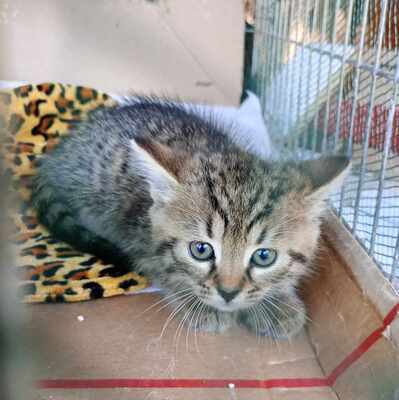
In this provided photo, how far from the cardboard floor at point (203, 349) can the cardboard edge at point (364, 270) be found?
0.03 m

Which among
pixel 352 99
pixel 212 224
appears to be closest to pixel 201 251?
pixel 212 224

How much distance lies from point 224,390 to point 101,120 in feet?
4.10

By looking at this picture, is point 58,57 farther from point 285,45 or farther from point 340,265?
point 340,265

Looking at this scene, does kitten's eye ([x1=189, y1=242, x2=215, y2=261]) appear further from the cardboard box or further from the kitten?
the cardboard box

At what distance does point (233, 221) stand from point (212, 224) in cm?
5

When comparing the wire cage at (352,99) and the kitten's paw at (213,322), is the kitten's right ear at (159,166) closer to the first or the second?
the kitten's paw at (213,322)

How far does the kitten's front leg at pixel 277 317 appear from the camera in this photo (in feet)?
4.63

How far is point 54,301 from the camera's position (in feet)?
4.96

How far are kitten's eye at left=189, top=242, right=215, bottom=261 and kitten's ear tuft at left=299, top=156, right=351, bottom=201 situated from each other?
0.99 ft

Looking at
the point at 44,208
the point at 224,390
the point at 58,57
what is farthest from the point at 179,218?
the point at 58,57

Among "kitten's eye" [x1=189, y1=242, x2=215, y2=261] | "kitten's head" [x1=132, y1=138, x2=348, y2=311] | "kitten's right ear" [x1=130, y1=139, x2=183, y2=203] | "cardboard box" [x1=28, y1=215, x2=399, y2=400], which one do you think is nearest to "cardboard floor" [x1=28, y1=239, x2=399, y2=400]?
"cardboard box" [x1=28, y1=215, x2=399, y2=400]

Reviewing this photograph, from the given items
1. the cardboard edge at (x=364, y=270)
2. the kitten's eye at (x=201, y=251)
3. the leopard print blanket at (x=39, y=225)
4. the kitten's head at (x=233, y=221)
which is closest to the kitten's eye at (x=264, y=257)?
the kitten's head at (x=233, y=221)

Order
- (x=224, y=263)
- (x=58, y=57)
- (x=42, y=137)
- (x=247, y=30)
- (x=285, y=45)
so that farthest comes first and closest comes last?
(x=247, y=30)
(x=58, y=57)
(x=42, y=137)
(x=285, y=45)
(x=224, y=263)

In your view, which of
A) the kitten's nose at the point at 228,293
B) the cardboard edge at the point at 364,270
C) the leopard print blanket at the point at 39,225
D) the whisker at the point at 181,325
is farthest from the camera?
the leopard print blanket at the point at 39,225
